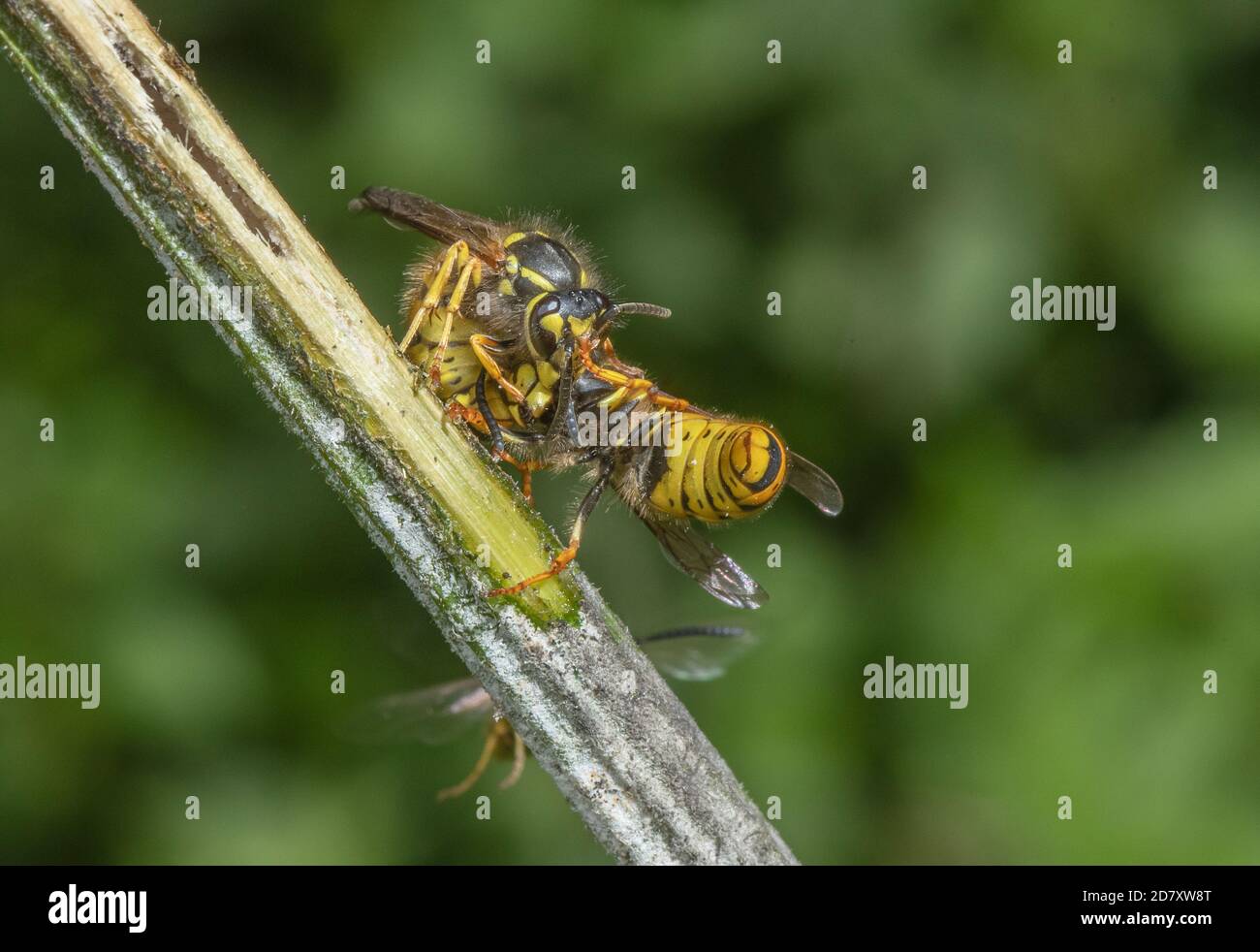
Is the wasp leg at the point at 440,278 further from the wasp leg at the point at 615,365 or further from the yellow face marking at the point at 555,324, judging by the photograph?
the wasp leg at the point at 615,365

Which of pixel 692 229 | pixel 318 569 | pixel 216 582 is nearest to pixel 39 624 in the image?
pixel 216 582

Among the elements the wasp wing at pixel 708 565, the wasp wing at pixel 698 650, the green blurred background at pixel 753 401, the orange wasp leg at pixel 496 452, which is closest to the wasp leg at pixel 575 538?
the orange wasp leg at pixel 496 452

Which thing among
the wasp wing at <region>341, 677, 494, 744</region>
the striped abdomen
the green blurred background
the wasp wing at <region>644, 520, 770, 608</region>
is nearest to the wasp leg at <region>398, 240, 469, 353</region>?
the striped abdomen

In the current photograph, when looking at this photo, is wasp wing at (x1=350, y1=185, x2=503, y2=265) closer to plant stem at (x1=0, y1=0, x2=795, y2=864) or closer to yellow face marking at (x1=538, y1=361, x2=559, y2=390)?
yellow face marking at (x1=538, y1=361, x2=559, y2=390)

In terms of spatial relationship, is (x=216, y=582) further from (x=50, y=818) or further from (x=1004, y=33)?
(x=1004, y=33)

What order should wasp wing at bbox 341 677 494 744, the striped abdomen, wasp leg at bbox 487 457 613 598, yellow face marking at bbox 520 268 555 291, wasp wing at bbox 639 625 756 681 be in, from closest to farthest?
wasp leg at bbox 487 457 613 598, the striped abdomen, yellow face marking at bbox 520 268 555 291, wasp wing at bbox 639 625 756 681, wasp wing at bbox 341 677 494 744

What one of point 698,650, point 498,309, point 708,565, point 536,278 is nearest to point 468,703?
point 698,650
